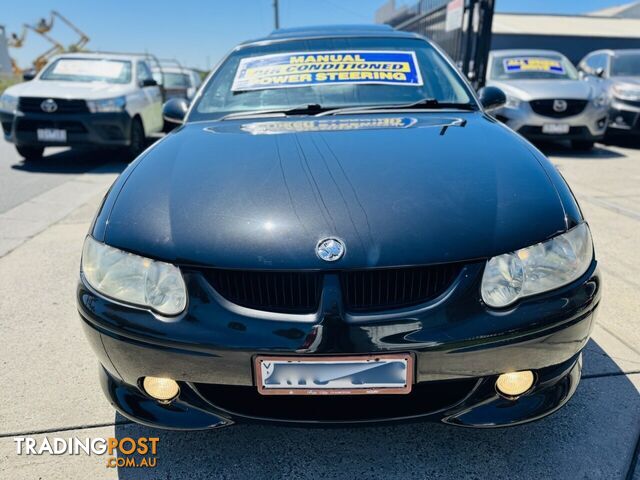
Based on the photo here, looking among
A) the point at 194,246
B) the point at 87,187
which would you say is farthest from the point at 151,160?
the point at 87,187

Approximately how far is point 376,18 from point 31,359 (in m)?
37.5

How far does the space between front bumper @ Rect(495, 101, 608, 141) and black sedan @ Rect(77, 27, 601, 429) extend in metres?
5.71

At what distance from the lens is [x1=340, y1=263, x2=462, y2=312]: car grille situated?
1328mm

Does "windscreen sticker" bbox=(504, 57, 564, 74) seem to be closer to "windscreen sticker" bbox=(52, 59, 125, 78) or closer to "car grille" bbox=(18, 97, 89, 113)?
"windscreen sticker" bbox=(52, 59, 125, 78)

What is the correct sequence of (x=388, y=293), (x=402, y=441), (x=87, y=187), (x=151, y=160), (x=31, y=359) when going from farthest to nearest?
(x=87, y=187), (x=31, y=359), (x=151, y=160), (x=402, y=441), (x=388, y=293)

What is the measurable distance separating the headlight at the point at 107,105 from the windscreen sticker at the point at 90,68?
0.93m

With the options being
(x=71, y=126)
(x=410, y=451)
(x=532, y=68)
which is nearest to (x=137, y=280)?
(x=410, y=451)

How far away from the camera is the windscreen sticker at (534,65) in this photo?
7.74 meters

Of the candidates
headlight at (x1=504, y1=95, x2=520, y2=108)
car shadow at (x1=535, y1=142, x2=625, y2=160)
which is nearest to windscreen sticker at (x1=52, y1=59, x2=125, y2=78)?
headlight at (x1=504, y1=95, x2=520, y2=108)

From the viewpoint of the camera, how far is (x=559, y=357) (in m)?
1.44

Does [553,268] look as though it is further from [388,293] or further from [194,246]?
[194,246]

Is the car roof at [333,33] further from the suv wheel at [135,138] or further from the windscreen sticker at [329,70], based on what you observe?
the suv wheel at [135,138]

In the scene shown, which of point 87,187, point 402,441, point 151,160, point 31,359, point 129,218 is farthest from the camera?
point 87,187

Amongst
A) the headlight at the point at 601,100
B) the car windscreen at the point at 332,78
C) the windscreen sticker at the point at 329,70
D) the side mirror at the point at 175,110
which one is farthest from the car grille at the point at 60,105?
the headlight at the point at 601,100
